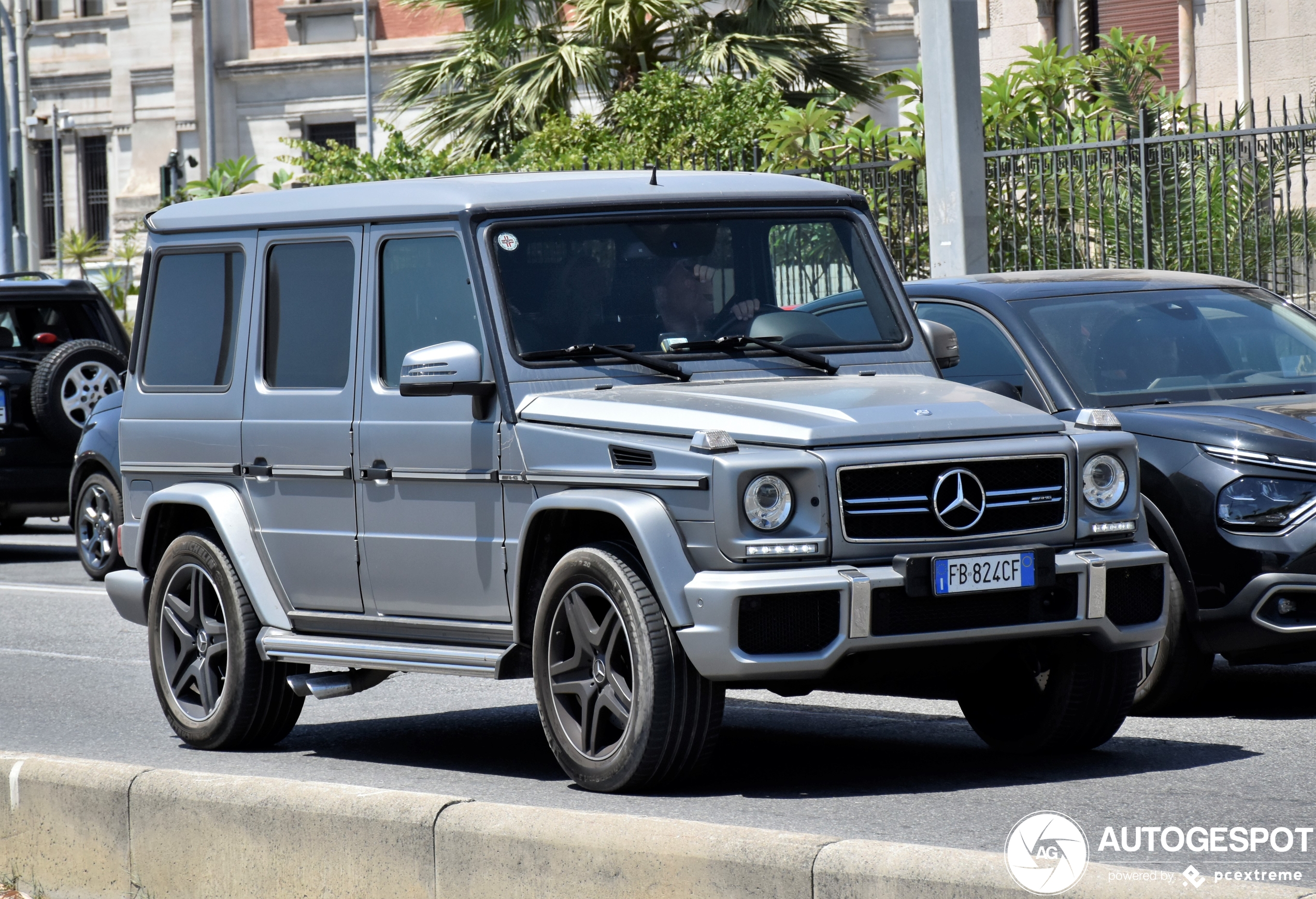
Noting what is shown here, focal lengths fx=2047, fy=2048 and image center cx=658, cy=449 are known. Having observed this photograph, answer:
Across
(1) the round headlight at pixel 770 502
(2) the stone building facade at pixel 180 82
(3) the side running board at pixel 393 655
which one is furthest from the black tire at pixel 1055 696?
(2) the stone building facade at pixel 180 82

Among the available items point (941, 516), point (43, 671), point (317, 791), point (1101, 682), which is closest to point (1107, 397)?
point (1101, 682)

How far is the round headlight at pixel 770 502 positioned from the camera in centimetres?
583

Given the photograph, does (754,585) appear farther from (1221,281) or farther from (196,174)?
(196,174)

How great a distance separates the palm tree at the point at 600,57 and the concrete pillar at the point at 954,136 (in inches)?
453

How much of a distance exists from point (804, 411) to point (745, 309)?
3.27ft

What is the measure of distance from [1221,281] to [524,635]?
4.19m

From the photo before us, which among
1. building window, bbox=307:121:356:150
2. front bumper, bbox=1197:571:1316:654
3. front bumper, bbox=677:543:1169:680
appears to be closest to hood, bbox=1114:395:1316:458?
front bumper, bbox=1197:571:1316:654

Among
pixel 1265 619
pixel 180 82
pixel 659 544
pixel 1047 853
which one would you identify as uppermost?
pixel 180 82

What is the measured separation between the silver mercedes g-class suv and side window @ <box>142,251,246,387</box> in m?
0.02

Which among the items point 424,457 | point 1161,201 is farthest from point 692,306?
point 1161,201

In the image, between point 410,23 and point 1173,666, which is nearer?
point 1173,666

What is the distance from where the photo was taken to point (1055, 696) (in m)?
6.69

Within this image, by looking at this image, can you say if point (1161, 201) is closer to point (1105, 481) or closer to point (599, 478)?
point (1105, 481)

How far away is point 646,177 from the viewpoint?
7.20 m
